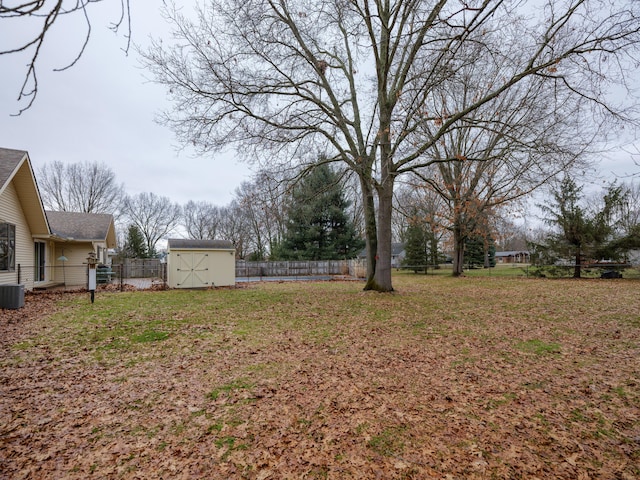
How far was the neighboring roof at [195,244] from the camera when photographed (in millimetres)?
16078

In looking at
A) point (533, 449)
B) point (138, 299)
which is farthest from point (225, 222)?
point (533, 449)

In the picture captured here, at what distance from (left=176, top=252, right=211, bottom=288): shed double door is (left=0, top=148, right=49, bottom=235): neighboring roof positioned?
5.54m

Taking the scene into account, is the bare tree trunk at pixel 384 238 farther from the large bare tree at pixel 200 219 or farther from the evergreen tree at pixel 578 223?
the large bare tree at pixel 200 219

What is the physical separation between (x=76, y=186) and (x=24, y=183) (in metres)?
29.3

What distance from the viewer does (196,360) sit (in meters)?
5.24

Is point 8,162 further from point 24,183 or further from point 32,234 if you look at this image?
point 32,234

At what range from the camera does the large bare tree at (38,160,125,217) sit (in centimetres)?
3512

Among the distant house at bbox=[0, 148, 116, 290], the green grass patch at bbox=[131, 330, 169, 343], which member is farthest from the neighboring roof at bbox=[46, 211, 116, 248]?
the green grass patch at bbox=[131, 330, 169, 343]

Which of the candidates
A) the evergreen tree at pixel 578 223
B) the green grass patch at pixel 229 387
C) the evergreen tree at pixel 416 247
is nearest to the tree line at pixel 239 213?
the evergreen tree at pixel 416 247

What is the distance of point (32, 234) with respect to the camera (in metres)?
13.9

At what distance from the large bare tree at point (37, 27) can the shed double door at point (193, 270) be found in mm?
14657

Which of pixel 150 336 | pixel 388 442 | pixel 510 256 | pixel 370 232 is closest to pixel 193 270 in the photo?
pixel 370 232

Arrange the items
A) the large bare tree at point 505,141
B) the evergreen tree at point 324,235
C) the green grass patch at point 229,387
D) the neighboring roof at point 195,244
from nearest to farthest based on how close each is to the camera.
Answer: the green grass patch at point 229,387
the large bare tree at point 505,141
the neighboring roof at point 195,244
the evergreen tree at point 324,235

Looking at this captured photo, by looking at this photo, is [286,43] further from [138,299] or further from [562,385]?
[562,385]
